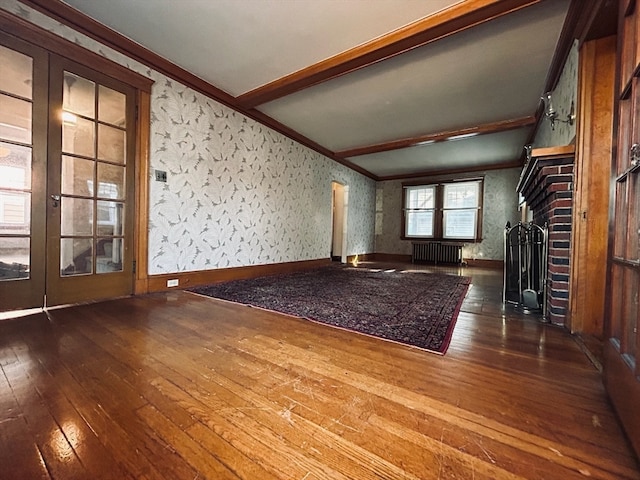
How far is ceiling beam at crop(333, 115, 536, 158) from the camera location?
425cm

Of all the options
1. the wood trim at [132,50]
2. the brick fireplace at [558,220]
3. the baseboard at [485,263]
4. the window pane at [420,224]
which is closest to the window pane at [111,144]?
the wood trim at [132,50]

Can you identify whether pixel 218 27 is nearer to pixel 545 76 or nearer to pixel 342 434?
pixel 342 434

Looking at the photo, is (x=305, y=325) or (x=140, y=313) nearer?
(x=305, y=325)

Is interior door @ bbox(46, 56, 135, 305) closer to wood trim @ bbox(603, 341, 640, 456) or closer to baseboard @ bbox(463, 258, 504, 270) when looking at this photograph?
wood trim @ bbox(603, 341, 640, 456)

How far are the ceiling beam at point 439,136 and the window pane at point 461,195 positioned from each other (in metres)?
2.75

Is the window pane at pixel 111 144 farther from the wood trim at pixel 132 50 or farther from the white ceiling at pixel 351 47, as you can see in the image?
the white ceiling at pixel 351 47

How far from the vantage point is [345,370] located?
1.32 metres

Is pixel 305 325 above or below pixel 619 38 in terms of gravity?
below

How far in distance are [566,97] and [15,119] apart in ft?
15.3

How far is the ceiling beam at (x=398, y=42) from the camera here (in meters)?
2.07

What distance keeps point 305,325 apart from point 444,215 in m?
6.67

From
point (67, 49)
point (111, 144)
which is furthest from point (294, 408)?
point (67, 49)

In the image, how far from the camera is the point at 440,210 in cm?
754

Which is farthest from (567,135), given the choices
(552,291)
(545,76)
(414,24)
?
(414,24)
